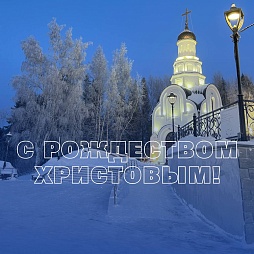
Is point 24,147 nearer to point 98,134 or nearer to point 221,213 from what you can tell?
point 98,134

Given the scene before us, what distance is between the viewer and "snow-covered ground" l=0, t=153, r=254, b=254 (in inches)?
178

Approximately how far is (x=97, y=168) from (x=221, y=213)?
1302cm

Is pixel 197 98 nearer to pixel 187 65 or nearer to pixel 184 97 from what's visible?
pixel 184 97

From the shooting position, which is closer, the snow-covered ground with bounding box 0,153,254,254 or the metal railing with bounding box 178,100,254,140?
the snow-covered ground with bounding box 0,153,254,254

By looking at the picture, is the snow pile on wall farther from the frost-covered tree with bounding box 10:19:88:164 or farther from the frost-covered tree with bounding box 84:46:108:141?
the frost-covered tree with bounding box 84:46:108:141

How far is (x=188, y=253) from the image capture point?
435 cm

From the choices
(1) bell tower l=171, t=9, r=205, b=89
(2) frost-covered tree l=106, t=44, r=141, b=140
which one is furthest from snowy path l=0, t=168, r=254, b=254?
(1) bell tower l=171, t=9, r=205, b=89

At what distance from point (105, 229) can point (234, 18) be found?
5793 mm

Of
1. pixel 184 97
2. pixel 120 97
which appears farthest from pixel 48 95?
pixel 184 97

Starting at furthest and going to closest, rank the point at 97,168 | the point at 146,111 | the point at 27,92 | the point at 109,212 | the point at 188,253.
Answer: the point at 146,111 < the point at 27,92 < the point at 97,168 < the point at 109,212 < the point at 188,253

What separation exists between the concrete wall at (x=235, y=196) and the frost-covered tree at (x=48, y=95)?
56.0 ft

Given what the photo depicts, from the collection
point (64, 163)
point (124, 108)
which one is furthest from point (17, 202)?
point (124, 108)

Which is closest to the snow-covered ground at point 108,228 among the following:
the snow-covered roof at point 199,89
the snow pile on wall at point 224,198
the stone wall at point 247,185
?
the snow pile on wall at point 224,198

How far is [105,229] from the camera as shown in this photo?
567 cm
